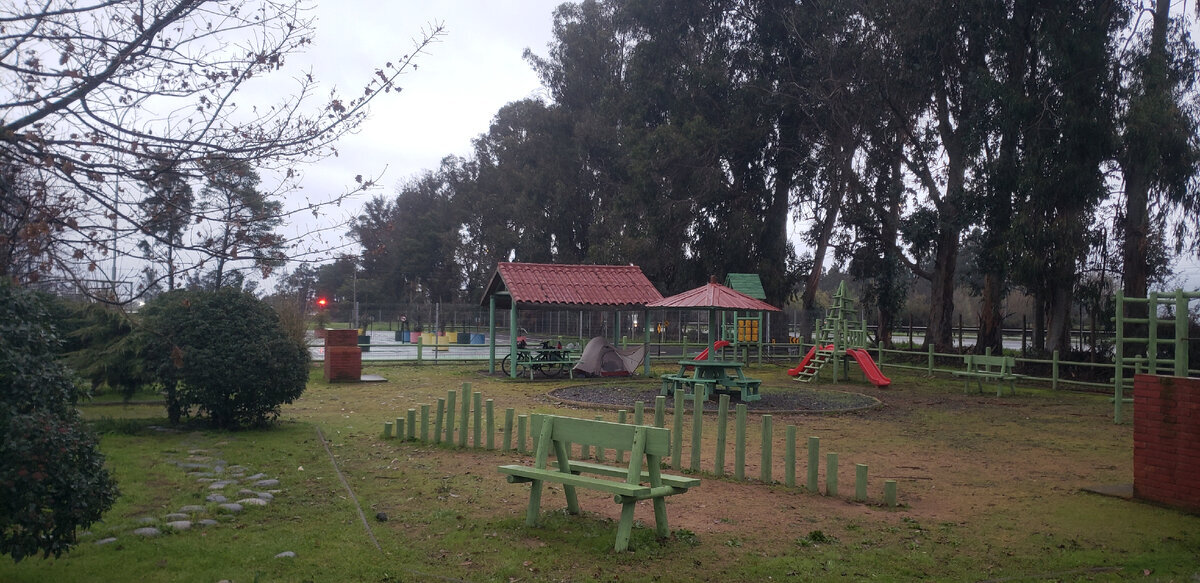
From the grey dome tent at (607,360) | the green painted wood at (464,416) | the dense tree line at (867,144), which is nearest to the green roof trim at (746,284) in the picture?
the dense tree line at (867,144)

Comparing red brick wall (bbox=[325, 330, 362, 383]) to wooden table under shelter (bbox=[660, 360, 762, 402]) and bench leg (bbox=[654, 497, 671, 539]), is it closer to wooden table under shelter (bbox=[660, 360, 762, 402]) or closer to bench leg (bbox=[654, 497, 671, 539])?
wooden table under shelter (bbox=[660, 360, 762, 402])

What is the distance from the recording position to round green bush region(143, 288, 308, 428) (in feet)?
38.9

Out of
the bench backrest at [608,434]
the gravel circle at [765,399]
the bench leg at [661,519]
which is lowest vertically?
the gravel circle at [765,399]

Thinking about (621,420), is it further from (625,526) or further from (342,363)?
(342,363)

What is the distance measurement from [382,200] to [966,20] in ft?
233

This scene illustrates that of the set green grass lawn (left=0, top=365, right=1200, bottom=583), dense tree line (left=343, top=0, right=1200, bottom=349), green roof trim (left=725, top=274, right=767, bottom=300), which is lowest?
green grass lawn (left=0, top=365, right=1200, bottom=583)

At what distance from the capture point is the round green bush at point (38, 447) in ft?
16.5

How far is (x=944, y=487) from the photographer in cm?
932

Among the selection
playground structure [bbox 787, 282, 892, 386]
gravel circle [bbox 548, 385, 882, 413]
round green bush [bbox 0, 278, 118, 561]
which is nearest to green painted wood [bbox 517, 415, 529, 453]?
round green bush [bbox 0, 278, 118, 561]

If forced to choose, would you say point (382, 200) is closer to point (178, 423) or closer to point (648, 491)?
point (178, 423)

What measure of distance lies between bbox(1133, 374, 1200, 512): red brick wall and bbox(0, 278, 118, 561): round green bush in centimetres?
869

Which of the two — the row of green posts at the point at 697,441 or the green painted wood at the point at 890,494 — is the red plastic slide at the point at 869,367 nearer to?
the row of green posts at the point at 697,441

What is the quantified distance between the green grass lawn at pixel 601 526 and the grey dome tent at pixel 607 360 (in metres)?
12.4

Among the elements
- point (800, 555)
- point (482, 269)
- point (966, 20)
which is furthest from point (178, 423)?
point (482, 269)
